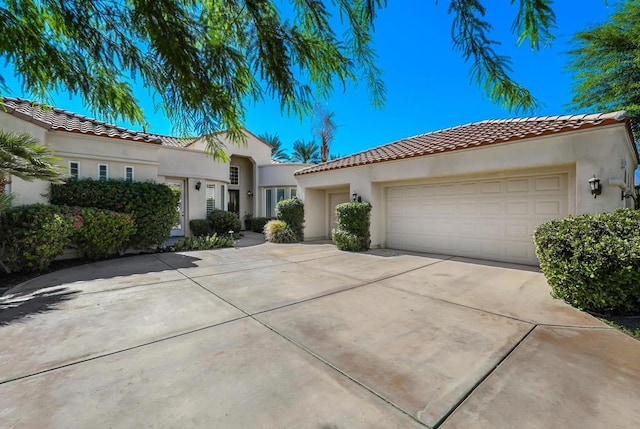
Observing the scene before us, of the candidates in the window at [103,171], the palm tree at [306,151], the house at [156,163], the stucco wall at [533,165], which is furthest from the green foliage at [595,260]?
the palm tree at [306,151]

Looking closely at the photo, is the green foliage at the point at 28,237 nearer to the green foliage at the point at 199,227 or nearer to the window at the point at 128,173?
the window at the point at 128,173

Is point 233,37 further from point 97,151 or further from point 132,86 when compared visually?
point 97,151

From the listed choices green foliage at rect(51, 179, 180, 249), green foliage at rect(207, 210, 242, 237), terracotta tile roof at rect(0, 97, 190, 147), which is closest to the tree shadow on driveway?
green foliage at rect(51, 179, 180, 249)

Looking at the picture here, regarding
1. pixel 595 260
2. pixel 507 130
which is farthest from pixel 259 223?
pixel 595 260

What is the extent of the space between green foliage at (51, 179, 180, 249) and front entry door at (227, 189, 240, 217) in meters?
9.11

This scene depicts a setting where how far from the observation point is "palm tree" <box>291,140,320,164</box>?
30470 millimetres

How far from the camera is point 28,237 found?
252 inches

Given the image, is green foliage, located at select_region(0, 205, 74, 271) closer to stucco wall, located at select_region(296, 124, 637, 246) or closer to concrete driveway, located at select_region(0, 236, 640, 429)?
concrete driveway, located at select_region(0, 236, 640, 429)

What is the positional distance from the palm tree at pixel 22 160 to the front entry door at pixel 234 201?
13.2 m

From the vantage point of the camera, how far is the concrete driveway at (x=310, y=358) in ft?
6.94

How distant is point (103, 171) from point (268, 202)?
10776 millimetres

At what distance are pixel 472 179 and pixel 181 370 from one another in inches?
350

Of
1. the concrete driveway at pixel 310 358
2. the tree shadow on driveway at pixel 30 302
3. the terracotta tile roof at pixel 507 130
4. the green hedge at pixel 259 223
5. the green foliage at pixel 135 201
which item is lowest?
the concrete driveway at pixel 310 358

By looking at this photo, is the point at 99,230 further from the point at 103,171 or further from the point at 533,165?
the point at 533,165
